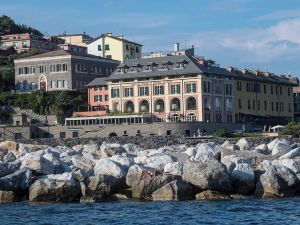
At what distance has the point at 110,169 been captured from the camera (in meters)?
31.0

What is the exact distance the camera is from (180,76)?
3482 inches

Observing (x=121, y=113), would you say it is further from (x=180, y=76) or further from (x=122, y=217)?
(x=122, y=217)

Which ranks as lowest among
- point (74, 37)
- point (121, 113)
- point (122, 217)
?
point (122, 217)

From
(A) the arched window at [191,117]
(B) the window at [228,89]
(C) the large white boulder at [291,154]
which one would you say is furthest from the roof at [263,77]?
(C) the large white boulder at [291,154]

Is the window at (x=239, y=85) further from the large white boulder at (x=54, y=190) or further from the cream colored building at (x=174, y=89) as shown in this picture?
the large white boulder at (x=54, y=190)

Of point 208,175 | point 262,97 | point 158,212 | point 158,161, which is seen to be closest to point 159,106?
point 262,97

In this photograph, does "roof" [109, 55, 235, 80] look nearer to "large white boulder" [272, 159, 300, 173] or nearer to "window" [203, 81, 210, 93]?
"window" [203, 81, 210, 93]

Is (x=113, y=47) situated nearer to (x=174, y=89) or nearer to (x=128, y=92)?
(x=128, y=92)

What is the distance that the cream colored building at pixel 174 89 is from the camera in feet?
288

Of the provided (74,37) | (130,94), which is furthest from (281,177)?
(74,37)

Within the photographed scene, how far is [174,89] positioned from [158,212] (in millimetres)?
62708

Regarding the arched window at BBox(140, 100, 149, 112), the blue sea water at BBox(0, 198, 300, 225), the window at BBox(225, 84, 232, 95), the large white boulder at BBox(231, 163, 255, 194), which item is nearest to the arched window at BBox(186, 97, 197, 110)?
the arched window at BBox(140, 100, 149, 112)

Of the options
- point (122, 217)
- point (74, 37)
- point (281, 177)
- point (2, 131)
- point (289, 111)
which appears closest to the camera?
point (122, 217)

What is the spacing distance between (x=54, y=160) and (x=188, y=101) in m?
54.5
